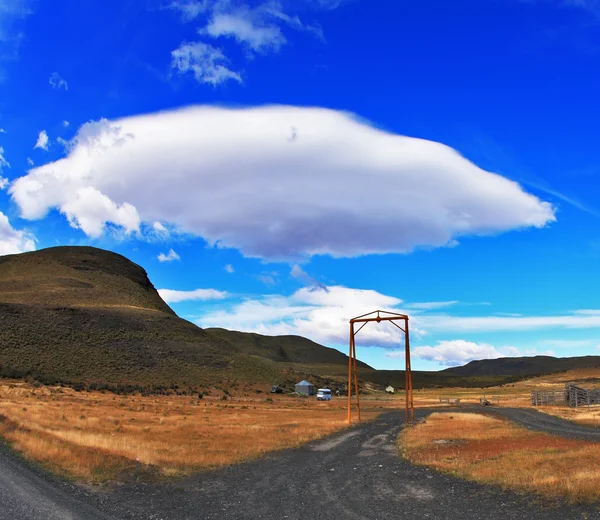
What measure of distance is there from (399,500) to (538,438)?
1451 cm

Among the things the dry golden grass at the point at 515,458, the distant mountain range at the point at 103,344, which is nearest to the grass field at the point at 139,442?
the dry golden grass at the point at 515,458

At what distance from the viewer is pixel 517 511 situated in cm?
1268

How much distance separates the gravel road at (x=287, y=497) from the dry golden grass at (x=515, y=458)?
793 mm

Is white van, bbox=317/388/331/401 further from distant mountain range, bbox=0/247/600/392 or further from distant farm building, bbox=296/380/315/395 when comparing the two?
distant mountain range, bbox=0/247/600/392

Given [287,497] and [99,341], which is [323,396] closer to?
[99,341]

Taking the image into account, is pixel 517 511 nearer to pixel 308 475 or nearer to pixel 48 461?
pixel 308 475

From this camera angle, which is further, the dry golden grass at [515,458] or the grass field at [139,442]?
the grass field at [139,442]

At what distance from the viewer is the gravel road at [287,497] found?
12.8 m

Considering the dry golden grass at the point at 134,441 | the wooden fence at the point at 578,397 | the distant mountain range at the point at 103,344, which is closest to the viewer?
the dry golden grass at the point at 134,441

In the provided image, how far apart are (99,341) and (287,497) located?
100 meters

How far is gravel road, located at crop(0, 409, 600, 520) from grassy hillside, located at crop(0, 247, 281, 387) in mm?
70309

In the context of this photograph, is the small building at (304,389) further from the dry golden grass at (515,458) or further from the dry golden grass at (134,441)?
the dry golden grass at (515,458)

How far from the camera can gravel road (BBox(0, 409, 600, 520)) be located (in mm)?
12844

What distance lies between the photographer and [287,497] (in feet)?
50.5
